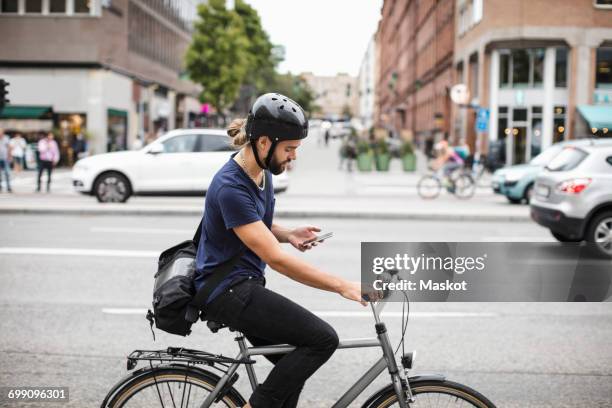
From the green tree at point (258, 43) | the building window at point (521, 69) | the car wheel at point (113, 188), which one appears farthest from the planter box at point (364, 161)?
the green tree at point (258, 43)

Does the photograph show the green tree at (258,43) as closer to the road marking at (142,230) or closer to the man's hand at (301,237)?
the road marking at (142,230)

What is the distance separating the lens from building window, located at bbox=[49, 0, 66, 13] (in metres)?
41.5

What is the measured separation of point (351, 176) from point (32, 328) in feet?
86.5

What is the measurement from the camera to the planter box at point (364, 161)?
34969 mm

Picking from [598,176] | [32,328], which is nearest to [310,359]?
[32,328]

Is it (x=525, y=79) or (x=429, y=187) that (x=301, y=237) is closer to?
(x=429, y=187)

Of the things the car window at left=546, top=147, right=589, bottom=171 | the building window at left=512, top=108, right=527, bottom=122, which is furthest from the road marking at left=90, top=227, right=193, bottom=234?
the building window at left=512, top=108, right=527, bottom=122

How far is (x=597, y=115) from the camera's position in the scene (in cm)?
2072

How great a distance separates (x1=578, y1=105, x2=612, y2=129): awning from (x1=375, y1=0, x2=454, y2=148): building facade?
47.3 feet

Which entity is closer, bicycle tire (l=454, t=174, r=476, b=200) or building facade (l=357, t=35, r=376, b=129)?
bicycle tire (l=454, t=174, r=476, b=200)

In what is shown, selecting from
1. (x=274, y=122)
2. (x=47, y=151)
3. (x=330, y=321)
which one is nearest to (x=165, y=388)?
(x=274, y=122)

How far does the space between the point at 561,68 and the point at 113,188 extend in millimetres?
20964

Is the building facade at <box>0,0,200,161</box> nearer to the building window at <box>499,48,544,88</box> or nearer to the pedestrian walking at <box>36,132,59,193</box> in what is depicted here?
the pedestrian walking at <box>36,132,59,193</box>

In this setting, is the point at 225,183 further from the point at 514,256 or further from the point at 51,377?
the point at 51,377
